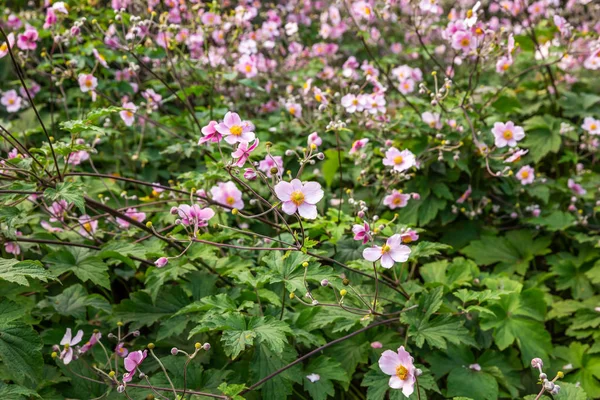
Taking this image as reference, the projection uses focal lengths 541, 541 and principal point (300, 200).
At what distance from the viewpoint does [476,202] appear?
3.33 metres

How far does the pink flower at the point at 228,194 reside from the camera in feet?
8.26

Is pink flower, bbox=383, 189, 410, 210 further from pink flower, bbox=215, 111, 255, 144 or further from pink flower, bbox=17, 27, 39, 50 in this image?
pink flower, bbox=17, 27, 39, 50

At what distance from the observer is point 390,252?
71.4 inches

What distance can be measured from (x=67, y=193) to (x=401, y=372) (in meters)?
1.28

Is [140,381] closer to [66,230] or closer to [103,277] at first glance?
[103,277]

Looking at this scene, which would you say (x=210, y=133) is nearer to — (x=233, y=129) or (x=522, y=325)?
(x=233, y=129)

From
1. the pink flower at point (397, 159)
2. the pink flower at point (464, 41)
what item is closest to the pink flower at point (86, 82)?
the pink flower at point (397, 159)

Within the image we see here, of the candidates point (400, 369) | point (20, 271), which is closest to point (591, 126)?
point (400, 369)

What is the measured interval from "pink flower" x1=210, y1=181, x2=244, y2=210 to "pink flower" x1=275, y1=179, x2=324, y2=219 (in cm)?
84

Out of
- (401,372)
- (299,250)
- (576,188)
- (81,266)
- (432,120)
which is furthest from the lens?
(576,188)

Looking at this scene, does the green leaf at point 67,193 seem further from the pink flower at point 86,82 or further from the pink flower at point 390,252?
the pink flower at point 86,82

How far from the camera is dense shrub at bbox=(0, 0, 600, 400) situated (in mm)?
1889

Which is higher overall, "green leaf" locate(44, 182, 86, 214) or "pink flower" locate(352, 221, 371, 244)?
"green leaf" locate(44, 182, 86, 214)

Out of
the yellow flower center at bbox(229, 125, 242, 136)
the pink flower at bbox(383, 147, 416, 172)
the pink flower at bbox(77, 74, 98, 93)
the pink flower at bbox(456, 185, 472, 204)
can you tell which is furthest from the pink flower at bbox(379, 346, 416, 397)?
the pink flower at bbox(77, 74, 98, 93)
